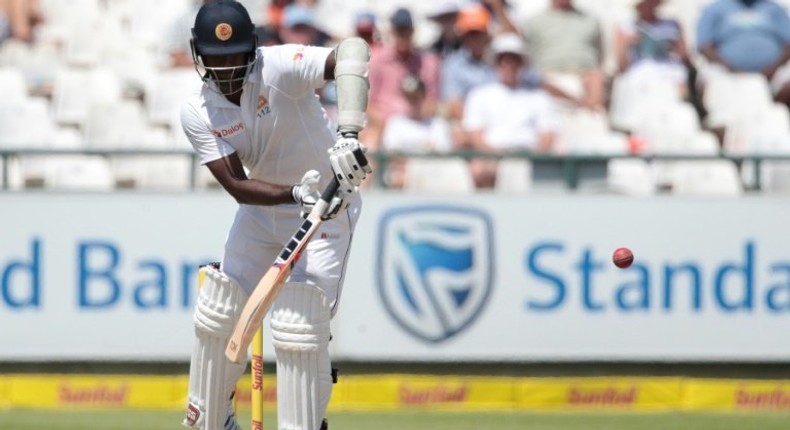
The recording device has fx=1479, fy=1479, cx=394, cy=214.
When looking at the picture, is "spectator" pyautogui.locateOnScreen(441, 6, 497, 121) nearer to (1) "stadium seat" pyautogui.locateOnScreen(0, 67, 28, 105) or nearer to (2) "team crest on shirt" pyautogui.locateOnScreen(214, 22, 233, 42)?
(1) "stadium seat" pyautogui.locateOnScreen(0, 67, 28, 105)

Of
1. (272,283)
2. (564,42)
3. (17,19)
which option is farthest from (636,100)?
(272,283)

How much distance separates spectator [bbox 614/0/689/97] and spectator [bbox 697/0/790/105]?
0.23 m

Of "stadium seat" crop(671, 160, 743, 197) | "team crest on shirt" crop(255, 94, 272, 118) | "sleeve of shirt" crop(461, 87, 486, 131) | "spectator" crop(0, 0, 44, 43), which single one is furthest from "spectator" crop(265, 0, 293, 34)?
"team crest on shirt" crop(255, 94, 272, 118)

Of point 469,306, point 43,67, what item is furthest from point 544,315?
point 43,67

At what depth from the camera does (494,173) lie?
920 cm

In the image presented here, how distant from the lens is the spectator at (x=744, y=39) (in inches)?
440

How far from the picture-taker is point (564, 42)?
11.1 metres

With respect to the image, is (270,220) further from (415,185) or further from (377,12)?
(377,12)

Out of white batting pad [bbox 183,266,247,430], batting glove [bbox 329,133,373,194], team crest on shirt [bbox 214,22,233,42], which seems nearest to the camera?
batting glove [bbox 329,133,373,194]

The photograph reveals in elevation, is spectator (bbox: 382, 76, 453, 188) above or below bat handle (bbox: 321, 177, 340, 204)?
above

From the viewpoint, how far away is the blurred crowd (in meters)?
9.74

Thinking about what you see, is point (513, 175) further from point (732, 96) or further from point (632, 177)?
point (732, 96)

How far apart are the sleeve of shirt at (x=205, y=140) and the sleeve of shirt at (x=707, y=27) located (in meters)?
6.50

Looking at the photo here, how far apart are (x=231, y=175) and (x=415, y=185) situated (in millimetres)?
3763
